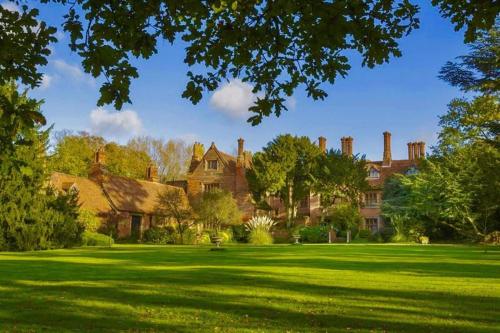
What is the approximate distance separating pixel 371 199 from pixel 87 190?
30202mm

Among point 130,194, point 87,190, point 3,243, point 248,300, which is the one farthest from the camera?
point 130,194

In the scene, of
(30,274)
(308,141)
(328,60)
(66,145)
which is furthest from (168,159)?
(328,60)

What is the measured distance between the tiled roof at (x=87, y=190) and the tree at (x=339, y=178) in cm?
1993

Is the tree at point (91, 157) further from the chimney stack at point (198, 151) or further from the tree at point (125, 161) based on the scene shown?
the chimney stack at point (198, 151)

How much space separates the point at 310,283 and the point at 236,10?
7232 millimetres

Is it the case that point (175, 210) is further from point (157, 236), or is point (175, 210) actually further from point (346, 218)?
point (346, 218)

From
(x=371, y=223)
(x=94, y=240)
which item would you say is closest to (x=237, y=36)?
(x=94, y=240)

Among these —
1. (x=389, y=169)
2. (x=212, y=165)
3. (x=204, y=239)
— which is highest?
(x=212, y=165)

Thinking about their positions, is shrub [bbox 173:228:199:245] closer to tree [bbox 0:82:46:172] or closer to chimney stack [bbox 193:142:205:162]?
chimney stack [bbox 193:142:205:162]

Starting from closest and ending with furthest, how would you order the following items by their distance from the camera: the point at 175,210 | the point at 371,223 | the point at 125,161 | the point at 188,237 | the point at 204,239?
the point at 188,237 < the point at 204,239 < the point at 175,210 < the point at 371,223 < the point at 125,161

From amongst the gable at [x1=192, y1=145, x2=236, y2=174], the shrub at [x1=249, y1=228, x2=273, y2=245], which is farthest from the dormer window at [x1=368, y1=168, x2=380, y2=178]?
the shrub at [x1=249, y1=228, x2=273, y2=245]

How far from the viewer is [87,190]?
146 ft

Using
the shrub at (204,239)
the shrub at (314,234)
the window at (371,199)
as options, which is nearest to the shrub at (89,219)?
the shrub at (204,239)

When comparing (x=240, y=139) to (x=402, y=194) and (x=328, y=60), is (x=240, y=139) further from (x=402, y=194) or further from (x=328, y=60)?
(x=328, y=60)
